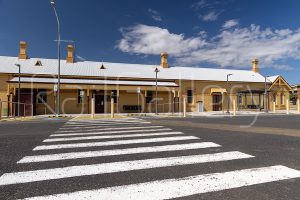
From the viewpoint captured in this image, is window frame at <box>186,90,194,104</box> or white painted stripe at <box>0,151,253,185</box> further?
window frame at <box>186,90,194,104</box>

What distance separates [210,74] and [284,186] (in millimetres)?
34024

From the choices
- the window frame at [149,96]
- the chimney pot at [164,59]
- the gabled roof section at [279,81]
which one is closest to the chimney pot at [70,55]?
the window frame at [149,96]

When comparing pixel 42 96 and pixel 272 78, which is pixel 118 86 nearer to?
pixel 42 96

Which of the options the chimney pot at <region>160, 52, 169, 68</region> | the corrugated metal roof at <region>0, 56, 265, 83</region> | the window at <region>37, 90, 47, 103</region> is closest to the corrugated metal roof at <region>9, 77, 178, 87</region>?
the corrugated metal roof at <region>0, 56, 265, 83</region>

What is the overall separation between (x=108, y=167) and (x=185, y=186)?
1.72 metres

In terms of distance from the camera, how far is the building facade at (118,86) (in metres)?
25.6

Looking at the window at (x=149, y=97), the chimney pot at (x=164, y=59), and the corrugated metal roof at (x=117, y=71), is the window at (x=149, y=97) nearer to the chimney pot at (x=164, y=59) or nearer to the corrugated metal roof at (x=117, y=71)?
the corrugated metal roof at (x=117, y=71)

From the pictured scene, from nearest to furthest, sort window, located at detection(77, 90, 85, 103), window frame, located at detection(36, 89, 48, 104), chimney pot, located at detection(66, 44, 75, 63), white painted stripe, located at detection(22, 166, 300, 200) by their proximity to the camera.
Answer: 1. white painted stripe, located at detection(22, 166, 300, 200)
2. window frame, located at detection(36, 89, 48, 104)
3. window, located at detection(77, 90, 85, 103)
4. chimney pot, located at detection(66, 44, 75, 63)

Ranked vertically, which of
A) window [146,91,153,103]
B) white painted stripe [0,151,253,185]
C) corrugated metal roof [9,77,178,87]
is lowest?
white painted stripe [0,151,253,185]

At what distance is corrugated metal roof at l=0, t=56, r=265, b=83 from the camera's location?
90.9 feet

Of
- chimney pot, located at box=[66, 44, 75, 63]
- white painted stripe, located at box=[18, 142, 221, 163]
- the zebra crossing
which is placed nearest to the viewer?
the zebra crossing

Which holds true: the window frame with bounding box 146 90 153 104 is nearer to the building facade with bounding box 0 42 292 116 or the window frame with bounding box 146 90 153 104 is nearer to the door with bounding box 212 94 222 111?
the building facade with bounding box 0 42 292 116

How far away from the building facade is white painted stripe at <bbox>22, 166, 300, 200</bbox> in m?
19.0

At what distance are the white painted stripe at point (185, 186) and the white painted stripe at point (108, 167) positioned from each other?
858 millimetres
